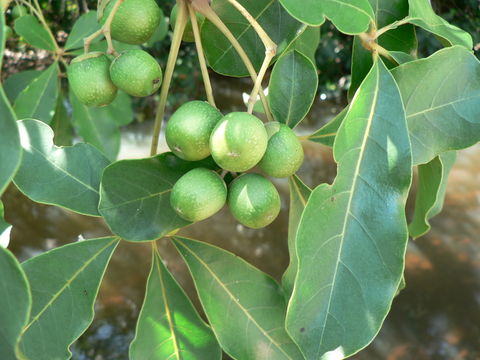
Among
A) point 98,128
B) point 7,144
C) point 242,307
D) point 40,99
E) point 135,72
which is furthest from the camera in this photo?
point 98,128

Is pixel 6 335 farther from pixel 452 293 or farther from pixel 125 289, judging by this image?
pixel 452 293

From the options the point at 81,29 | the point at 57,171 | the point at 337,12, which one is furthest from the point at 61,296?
the point at 81,29

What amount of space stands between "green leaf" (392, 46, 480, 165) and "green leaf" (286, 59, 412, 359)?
0.08 meters

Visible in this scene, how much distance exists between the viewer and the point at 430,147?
75cm

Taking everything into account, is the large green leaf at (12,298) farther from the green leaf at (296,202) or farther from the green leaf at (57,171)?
the green leaf at (296,202)

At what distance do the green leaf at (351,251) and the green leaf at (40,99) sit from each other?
3.54 ft

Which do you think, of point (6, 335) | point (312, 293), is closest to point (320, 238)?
point (312, 293)

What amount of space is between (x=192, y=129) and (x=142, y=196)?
0.45 feet

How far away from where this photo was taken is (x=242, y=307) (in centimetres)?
87

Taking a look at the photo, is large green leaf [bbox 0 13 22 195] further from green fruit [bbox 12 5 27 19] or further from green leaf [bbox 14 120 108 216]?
green fruit [bbox 12 5 27 19]

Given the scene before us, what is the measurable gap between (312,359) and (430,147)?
33 cm

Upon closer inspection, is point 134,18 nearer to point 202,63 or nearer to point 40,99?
point 202,63

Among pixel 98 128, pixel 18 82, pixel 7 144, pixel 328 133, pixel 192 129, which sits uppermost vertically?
pixel 7 144

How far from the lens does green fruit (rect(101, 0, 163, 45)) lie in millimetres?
801
